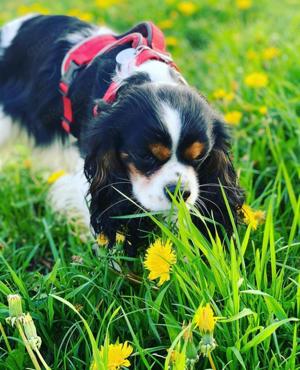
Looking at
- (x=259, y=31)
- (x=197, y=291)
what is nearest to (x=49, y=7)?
(x=259, y=31)

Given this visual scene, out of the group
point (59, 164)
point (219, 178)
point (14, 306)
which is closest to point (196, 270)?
point (219, 178)

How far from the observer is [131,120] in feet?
6.20

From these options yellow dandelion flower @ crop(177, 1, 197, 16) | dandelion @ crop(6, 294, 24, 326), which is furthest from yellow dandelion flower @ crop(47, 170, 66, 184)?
yellow dandelion flower @ crop(177, 1, 197, 16)

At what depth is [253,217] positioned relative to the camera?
6.86 ft

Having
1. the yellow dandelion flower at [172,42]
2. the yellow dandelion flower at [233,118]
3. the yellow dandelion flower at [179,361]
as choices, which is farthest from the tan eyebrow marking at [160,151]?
the yellow dandelion flower at [172,42]

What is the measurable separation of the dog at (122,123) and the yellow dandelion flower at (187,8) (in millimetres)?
2351

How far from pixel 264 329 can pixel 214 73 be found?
248 cm

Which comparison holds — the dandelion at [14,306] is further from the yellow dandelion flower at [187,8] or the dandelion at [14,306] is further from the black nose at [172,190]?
the yellow dandelion flower at [187,8]

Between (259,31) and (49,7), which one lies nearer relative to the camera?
(259,31)

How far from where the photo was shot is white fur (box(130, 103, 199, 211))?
70.9 inches

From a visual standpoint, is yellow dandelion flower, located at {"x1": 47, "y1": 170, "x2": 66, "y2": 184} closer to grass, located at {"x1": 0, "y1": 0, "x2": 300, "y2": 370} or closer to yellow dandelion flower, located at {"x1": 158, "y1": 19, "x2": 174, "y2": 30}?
grass, located at {"x1": 0, "y1": 0, "x2": 300, "y2": 370}

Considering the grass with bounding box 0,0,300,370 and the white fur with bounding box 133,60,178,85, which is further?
the white fur with bounding box 133,60,178,85

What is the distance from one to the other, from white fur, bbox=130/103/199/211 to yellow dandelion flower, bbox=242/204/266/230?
0.80ft

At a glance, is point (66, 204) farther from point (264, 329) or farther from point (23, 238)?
point (264, 329)
